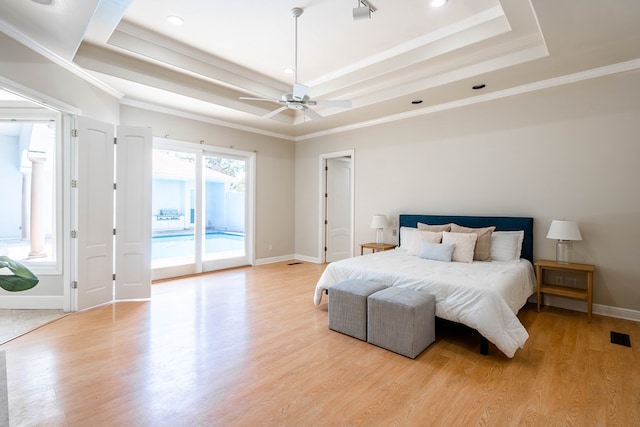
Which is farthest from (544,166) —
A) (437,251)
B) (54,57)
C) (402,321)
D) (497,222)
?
(54,57)

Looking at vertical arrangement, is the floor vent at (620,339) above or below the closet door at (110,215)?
below

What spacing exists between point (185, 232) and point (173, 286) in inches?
42.6

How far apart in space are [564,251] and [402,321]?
9.02 feet

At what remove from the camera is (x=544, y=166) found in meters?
4.10

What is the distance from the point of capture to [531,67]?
3.64 metres

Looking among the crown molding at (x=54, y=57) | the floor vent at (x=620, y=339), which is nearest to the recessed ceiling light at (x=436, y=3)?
the floor vent at (x=620, y=339)

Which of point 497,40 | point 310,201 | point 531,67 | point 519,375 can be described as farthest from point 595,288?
point 310,201

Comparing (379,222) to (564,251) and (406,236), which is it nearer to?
(406,236)

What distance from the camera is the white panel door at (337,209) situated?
276 inches

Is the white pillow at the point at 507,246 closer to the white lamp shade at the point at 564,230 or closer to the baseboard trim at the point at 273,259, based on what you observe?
the white lamp shade at the point at 564,230

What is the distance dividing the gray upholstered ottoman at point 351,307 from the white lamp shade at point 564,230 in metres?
2.23

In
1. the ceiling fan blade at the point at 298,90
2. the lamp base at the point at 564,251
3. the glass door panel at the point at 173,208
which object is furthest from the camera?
the glass door panel at the point at 173,208

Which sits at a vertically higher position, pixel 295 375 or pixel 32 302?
pixel 32 302

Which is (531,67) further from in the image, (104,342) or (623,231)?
(104,342)
